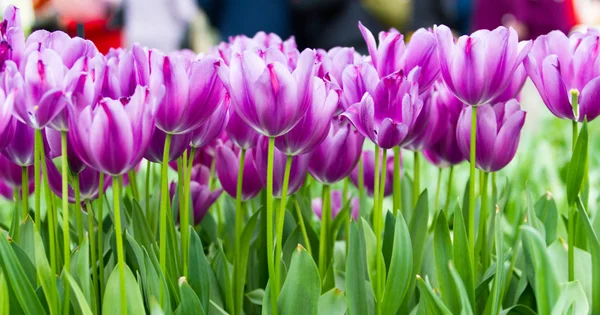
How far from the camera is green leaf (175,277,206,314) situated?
0.58 meters

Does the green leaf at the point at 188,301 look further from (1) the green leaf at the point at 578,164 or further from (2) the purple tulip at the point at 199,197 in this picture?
(1) the green leaf at the point at 578,164

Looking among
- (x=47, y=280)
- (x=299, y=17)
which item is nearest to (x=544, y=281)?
(x=47, y=280)

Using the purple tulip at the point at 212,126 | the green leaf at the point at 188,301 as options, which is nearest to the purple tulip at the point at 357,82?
the purple tulip at the point at 212,126

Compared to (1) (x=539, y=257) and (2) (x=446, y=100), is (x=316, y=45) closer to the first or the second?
(2) (x=446, y=100)

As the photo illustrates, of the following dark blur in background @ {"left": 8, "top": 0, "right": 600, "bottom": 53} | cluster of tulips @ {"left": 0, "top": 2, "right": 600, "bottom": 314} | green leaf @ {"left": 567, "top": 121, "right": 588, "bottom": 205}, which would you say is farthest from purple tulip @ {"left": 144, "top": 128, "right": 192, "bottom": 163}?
dark blur in background @ {"left": 8, "top": 0, "right": 600, "bottom": 53}

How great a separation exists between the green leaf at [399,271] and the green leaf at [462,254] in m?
0.05

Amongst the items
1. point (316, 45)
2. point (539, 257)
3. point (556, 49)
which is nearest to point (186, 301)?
point (539, 257)

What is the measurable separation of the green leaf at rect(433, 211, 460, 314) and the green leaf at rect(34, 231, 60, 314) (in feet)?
1.09

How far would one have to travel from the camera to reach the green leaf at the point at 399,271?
0.63m

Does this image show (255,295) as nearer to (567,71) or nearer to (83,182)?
(83,182)

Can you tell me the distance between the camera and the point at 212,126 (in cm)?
64

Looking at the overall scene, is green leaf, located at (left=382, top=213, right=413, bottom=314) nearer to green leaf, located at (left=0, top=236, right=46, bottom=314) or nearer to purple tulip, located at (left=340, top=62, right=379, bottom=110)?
purple tulip, located at (left=340, top=62, right=379, bottom=110)

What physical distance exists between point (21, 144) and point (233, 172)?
0.71 ft

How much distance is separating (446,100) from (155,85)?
1.10 feet
